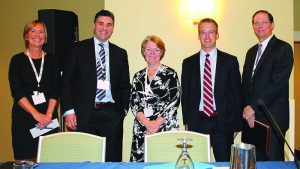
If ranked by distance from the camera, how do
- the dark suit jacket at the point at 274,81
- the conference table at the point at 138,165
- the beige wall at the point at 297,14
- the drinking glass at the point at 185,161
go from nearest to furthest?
1. the drinking glass at the point at 185,161
2. the conference table at the point at 138,165
3. the dark suit jacket at the point at 274,81
4. the beige wall at the point at 297,14

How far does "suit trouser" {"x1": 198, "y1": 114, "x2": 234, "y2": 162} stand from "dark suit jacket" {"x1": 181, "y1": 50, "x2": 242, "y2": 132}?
29 mm

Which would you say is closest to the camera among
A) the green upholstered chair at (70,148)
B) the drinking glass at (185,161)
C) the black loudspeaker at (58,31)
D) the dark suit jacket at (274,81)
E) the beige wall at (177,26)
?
the drinking glass at (185,161)

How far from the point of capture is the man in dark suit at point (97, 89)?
3.09 m

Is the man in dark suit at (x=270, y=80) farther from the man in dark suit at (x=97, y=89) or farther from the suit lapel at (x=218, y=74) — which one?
the man in dark suit at (x=97, y=89)

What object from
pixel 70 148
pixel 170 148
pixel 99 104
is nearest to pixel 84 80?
pixel 99 104

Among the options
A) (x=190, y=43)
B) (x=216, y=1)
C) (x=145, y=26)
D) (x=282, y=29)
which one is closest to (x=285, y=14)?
(x=282, y=29)

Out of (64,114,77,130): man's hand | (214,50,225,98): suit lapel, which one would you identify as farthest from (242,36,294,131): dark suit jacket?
(64,114,77,130): man's hand

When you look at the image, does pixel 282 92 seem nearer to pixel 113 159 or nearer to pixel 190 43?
pixel 190 43

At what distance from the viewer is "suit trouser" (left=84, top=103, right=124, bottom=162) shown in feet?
10.2

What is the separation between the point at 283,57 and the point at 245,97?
0.52 metres

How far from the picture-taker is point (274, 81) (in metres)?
2.96

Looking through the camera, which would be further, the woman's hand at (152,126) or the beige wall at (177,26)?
the beige wall at (177,26)

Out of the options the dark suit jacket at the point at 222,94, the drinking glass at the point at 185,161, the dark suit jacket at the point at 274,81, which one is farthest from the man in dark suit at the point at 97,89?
the drinking glass at the point at 185,161

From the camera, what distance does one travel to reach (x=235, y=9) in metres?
3.66
